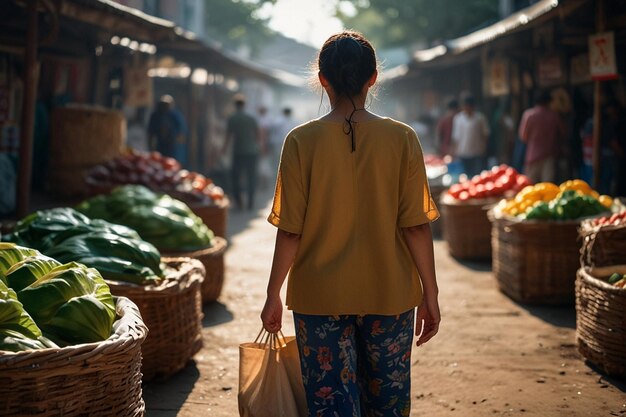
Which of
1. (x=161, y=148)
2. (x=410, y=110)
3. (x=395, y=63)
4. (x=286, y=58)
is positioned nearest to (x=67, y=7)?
(x=161, y=148)

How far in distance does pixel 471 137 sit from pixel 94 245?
1048 centimetres

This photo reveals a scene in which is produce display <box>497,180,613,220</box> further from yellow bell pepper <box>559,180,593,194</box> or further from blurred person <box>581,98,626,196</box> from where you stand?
blurred person <box>581,98,626,196</box>

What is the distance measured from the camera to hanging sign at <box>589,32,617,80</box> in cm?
821

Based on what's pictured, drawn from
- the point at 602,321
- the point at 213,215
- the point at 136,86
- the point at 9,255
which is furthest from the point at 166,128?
the point at 9,255

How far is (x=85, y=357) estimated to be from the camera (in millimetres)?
2781

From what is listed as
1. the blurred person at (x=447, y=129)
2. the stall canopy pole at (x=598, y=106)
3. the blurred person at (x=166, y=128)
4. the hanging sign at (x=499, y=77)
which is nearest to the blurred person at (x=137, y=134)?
the blurred person at (x=166, y=128)

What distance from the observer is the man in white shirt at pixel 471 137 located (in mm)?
14086

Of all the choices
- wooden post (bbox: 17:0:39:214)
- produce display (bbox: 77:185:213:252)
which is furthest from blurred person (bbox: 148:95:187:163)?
produce display (bbox: 77:185:213:252)

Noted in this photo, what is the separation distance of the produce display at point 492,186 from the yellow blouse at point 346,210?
22.3 ft

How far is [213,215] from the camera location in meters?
8.62

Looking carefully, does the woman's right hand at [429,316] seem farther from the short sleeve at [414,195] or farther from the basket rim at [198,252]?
the basket rim at [198,252]

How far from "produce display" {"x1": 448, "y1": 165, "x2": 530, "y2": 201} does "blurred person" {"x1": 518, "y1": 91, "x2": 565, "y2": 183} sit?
4.53ft

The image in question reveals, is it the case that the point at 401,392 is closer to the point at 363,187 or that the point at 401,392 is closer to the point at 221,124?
the point at 363,187

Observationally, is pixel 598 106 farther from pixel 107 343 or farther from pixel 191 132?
pixel 191 132
